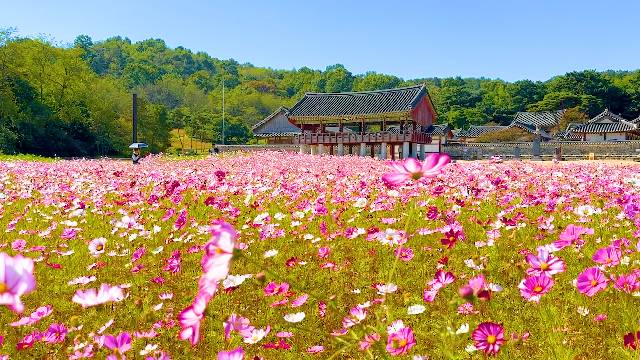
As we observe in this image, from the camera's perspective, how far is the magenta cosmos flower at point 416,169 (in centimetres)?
116

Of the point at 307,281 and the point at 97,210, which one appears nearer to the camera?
the point at 307,281

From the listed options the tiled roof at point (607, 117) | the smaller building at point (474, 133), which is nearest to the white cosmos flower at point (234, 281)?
the smaller building at point (474, 133)

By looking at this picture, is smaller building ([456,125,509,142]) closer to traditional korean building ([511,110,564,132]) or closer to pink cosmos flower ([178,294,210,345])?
traditional korean building ([511,110,564,132])

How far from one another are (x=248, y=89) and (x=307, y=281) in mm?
98381

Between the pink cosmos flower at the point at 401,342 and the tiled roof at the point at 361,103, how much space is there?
29.5m

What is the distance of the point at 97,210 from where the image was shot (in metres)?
5.33

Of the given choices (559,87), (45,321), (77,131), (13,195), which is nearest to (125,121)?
(77,131)

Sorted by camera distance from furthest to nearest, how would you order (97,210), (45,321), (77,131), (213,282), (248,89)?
(248,89), (77,131), (97,210), (45,321), (213,282)

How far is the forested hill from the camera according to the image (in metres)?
35.2

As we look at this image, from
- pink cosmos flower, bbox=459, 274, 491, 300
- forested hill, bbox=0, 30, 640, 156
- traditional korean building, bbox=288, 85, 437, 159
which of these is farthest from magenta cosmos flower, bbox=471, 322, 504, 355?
forested hill, bbox=0, 30, 640, 156

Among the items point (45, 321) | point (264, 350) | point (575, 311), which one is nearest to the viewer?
point (264, 350)

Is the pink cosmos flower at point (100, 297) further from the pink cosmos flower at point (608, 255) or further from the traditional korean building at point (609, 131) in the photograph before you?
the traditional korean building at point (609, 131)

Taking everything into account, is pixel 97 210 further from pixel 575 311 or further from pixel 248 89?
pixel 248 89

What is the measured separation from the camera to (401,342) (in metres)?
1.45
